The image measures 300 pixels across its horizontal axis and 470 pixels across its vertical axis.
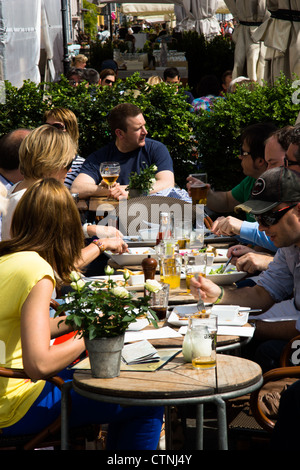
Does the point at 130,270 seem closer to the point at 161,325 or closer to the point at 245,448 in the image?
the point at 161,325

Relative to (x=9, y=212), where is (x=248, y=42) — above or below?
above

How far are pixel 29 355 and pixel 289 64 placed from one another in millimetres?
6519

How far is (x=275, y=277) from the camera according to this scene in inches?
131

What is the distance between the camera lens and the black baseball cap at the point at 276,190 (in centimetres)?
297

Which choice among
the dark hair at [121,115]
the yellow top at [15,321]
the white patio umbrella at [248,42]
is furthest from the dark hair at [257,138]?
the white patio umbrella at [248,42]

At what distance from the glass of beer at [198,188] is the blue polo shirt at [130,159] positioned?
1211 millimetres

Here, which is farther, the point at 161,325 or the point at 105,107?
the point at 105,107

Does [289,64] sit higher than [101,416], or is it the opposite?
[289,64]

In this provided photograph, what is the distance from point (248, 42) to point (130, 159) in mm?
5413

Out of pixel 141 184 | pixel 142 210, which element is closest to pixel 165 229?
pixel 142 210

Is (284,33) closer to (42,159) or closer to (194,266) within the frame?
(42,159)

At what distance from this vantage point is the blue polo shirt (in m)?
5.93

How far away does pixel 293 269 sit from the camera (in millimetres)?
3287
